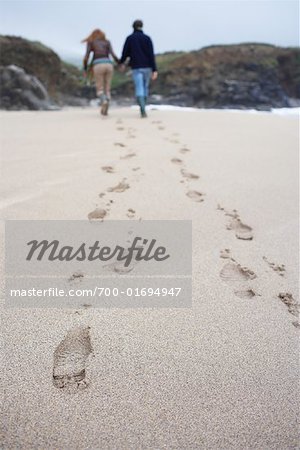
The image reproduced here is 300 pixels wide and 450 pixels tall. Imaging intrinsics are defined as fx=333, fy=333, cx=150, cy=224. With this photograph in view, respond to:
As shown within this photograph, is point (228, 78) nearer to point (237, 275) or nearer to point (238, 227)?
point (238, 227)

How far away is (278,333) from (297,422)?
11.9 inches

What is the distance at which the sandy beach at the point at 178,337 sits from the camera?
0.81 metres

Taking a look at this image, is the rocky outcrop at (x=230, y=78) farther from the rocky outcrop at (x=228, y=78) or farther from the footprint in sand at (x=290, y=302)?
the footprint in sand at (x=290, y=302)

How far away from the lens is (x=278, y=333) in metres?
1.11

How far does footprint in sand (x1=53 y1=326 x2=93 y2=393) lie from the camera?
2.94 feet

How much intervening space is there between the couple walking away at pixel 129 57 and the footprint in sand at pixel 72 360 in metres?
4.11

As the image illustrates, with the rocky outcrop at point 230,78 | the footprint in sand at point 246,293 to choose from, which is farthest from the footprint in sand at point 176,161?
the rocky outcrop at point 230,78

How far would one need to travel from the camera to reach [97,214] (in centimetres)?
178

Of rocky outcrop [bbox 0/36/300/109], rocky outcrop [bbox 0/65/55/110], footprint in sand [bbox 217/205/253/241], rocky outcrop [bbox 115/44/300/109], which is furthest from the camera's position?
rocky outcrop [bbox 115/44/300/109]

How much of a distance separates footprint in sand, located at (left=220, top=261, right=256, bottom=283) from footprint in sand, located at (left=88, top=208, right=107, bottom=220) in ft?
2.31

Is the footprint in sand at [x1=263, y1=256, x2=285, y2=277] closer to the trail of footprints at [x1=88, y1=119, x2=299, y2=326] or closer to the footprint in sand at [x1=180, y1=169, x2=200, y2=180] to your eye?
the trail of footprints at [x1=88, y1=119, x2=299, y2=326]

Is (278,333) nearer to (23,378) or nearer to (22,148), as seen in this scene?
(23,378)

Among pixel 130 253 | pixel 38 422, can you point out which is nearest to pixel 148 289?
pixel 130 253

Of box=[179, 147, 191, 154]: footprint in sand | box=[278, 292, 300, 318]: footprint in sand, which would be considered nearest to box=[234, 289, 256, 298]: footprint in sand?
box=[278, 292, 300, 318]: footprint in sand
